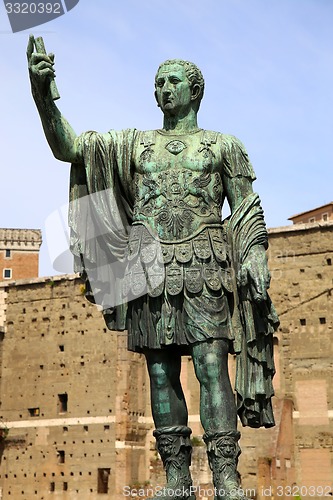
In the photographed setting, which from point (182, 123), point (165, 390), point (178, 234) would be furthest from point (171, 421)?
point (182, 123)

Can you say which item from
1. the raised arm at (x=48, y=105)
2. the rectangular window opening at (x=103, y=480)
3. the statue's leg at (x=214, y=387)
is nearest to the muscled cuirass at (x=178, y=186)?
the raised arm at (x=48, y=105)

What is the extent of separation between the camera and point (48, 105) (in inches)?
206

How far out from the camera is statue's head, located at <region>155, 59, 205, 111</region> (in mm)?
5477

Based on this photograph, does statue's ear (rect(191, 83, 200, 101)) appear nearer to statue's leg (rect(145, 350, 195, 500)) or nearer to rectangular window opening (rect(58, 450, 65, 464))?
statue's leg (rect(145, 350, 195, 500))

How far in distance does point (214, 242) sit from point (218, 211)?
0.75 feet

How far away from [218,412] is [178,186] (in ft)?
4.19

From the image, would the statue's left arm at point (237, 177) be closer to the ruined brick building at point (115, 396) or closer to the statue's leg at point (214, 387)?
the statue's leg at point (214, 387)

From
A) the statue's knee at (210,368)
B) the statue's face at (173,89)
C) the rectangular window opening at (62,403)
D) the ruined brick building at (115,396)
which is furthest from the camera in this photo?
the rectangular window opening at (62,403)

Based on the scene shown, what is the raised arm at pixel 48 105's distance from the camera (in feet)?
17.0

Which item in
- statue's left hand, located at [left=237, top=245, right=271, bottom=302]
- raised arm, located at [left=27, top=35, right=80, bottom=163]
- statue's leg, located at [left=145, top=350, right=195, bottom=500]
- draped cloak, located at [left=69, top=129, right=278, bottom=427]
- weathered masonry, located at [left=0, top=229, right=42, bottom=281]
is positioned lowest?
statue's leg, located at [left=145, top=350, right=195, bottom=500]

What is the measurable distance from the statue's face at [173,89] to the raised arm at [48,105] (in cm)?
58

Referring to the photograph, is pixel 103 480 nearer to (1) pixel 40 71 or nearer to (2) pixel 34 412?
(2) pixel 34 412

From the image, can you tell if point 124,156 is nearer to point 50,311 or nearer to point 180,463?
point 180,463

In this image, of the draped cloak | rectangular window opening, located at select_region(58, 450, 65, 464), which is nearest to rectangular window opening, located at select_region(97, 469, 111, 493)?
rectangular window opening, located at select_region(58, 450, 65, 464)
